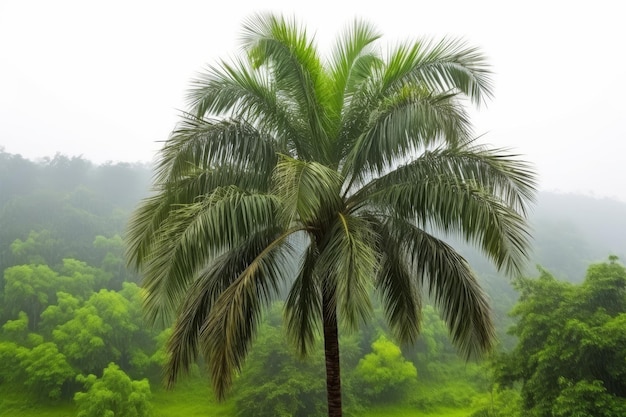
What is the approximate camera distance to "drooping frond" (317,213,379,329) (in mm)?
3740

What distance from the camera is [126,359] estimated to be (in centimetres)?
3145

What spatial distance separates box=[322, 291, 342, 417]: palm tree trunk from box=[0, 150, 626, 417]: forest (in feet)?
11.5

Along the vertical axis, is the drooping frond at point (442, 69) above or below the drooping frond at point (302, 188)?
above

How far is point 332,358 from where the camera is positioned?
531cm

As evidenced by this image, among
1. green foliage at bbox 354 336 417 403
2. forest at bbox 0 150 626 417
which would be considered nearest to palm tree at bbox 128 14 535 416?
forest at bbox 0 150 626 417

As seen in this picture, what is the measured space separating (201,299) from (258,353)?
25.1m

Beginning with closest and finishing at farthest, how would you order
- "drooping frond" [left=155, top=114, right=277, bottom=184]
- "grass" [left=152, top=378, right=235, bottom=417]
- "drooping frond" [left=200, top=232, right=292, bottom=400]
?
"drooping frond" [left=200, top=232, right=292, bottom=400], "drooping frond" [left=155, top=114, right=277, bottom=184], "grass" [left=152, top=378, right=235, bottom=417]

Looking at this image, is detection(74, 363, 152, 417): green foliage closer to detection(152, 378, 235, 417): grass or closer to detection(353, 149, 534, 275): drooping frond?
detection(152, 378, 235, 417): grass

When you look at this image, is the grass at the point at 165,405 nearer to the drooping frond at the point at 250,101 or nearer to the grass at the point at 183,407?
the grass at the point at 183,407

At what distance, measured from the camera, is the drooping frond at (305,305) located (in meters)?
5.27

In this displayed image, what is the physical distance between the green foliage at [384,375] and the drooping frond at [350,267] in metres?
28.4

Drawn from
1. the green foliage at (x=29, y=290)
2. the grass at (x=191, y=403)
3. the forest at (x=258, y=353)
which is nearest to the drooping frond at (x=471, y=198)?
the forest at (x=258, y=353)

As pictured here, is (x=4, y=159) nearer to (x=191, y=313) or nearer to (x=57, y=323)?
(x=57, y=323)

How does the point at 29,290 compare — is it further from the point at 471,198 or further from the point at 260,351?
the point at 471,198
